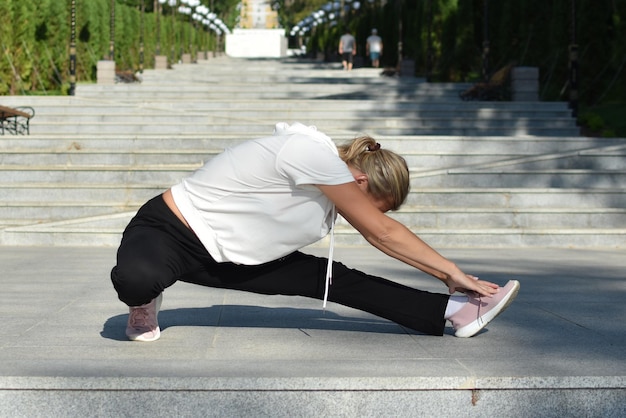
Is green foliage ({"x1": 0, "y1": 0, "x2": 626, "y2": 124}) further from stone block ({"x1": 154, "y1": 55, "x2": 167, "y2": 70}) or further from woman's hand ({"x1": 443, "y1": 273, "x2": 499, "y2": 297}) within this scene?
woman's hand ({"x1": 443, "y1": 273, "x2": 499, "y2": 297})

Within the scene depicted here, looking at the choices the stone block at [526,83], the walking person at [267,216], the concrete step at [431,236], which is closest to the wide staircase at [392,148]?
the concrete step at [431,236]

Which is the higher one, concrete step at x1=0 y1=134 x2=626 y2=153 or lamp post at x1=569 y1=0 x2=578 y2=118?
lamp post at x1=569 y1=0 x2=578 y2=118

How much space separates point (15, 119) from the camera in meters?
15.5

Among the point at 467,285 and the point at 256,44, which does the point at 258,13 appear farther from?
the point at 467,285

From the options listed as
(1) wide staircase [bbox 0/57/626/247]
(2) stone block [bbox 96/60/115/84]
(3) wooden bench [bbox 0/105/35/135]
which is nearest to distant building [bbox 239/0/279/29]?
(2) stone block [bbox 96/60/115/84]

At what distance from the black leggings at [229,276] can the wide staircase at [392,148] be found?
5322 mm

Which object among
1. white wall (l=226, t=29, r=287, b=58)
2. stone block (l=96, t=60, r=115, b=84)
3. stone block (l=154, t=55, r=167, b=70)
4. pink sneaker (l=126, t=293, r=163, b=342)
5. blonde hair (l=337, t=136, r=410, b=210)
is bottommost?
pink sneaker (l=126, t=293, r=163, b=342)

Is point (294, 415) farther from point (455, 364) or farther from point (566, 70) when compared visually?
point (566, 70)

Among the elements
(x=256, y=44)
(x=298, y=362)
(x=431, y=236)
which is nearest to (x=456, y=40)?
(x=431, y=236)

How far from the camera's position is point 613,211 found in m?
10.4

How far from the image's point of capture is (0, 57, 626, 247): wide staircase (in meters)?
10.0

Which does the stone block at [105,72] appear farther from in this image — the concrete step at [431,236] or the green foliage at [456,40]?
the concrete step at [431,236]

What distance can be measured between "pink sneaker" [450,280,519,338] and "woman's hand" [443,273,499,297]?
0.18 feet

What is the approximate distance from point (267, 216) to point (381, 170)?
0.53 m
